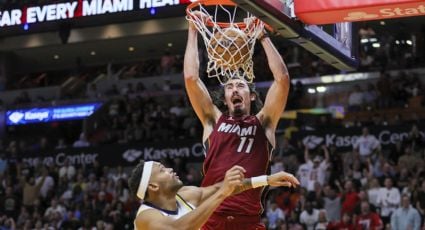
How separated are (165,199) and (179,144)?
14.9 meters

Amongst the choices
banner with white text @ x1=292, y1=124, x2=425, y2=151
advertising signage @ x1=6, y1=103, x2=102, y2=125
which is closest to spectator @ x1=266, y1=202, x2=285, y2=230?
banner with white text @ x1=292, y1=124, x2=425, y2=151

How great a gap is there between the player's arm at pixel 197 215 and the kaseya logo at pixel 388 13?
2302 millimetres

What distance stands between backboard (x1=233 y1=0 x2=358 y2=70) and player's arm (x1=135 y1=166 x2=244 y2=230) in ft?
5.32

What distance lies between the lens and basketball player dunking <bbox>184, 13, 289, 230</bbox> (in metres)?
7.50

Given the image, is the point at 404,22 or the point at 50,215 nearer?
the point at 50,215

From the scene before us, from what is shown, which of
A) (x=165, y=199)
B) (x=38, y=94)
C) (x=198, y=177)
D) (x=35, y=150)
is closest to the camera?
(x=165, y=199)

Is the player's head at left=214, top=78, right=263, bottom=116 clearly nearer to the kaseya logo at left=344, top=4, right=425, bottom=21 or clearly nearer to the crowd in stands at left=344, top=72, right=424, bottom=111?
the kaseya logo at left=344, top=4, right=425, bottom=21

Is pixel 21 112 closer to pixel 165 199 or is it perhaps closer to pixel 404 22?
pixel 404 22

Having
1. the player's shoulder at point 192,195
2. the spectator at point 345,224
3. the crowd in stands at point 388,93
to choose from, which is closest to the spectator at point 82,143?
the crowd in stands at point 388,93

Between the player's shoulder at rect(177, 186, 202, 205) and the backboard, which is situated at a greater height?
the backboard

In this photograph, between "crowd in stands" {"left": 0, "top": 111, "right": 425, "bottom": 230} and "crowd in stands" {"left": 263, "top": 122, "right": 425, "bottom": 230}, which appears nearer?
"crowd in stands" {"left": 263, "top": 122, "right": 425, "bottom": 230}

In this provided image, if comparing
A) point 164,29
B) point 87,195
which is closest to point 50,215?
point 87,195

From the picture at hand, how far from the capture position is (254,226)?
24.7ft

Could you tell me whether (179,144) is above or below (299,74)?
below
